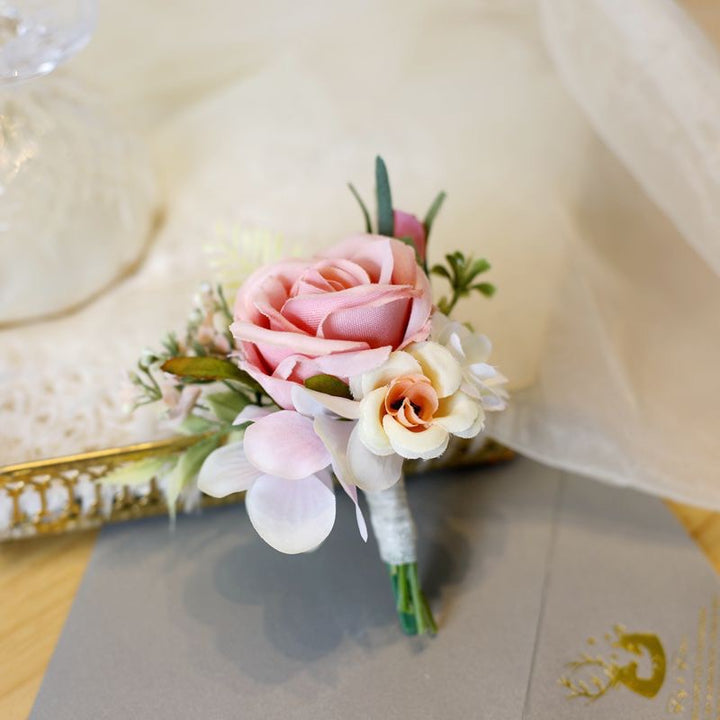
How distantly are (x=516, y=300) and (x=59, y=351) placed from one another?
0.40 metres

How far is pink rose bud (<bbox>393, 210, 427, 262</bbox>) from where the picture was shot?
51 centimetres

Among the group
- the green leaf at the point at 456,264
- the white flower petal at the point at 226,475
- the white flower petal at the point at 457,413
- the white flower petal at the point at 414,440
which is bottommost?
the white flower petal at the point at 226,475

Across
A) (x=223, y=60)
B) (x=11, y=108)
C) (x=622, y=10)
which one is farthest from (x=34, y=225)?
(x=622, y=10)

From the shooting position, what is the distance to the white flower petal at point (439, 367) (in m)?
0.41

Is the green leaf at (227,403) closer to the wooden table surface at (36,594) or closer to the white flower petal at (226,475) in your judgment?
the white flower petal at (226,475)

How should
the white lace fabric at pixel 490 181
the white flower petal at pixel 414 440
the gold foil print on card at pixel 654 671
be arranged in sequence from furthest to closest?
the white lace fabric at pixel 490 181, the gold foil print on card at pixel 654 671, the white flower petal at pixel 414 440

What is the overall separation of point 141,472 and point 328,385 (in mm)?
185

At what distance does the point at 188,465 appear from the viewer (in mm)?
506

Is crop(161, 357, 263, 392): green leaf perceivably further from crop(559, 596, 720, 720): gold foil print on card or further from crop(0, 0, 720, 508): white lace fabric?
crop(559, 596, 720, 720): gold foil print on card

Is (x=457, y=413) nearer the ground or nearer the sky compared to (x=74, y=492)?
nearer the sky

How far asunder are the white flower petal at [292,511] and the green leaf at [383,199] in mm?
170

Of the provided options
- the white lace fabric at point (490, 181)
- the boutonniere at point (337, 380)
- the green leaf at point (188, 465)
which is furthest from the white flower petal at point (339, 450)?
the white lace fabric at point (490, 181)

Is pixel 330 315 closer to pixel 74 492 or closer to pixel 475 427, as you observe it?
pixel 475 427

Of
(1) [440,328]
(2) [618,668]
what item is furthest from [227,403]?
(2) [618,668]
